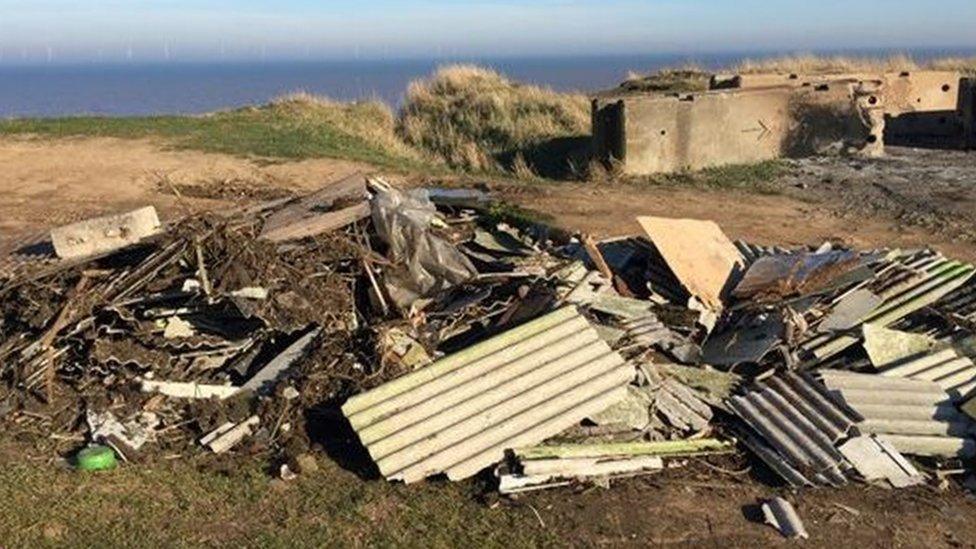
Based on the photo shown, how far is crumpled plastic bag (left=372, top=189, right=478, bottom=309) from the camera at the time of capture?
266 inches

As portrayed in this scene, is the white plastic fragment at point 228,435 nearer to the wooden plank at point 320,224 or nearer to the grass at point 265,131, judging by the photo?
the wooden plank at point 320,224

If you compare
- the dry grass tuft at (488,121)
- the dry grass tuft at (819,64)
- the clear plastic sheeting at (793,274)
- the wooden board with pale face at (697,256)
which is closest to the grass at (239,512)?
the wooden board with pale face at (697,256)

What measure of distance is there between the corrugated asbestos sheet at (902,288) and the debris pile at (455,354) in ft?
0.07

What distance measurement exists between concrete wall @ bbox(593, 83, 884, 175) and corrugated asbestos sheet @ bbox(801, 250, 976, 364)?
674 centimetres

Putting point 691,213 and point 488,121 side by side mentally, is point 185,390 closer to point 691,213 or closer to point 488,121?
point 691,213

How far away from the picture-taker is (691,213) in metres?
11.8

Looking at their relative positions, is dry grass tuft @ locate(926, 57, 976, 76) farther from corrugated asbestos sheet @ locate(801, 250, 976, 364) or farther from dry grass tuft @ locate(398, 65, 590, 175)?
corrugated asbestos sheet @ locate(801, 250, 976, 364)

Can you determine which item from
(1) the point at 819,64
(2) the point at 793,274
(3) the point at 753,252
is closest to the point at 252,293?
(2) the point at 793,274

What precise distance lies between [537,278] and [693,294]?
47.9 inches

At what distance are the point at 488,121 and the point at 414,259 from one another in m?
14.8

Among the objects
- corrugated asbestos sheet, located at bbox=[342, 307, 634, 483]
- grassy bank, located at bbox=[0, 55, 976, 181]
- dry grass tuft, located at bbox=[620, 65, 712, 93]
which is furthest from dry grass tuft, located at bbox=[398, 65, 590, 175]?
corrugated asbestos sheet, located at bbox=[342, 307, 634, 483]

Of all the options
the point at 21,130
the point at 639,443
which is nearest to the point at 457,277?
the point at 639,443

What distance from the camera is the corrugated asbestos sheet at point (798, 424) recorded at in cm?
562

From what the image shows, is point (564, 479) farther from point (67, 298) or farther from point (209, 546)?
point (67, 298)
